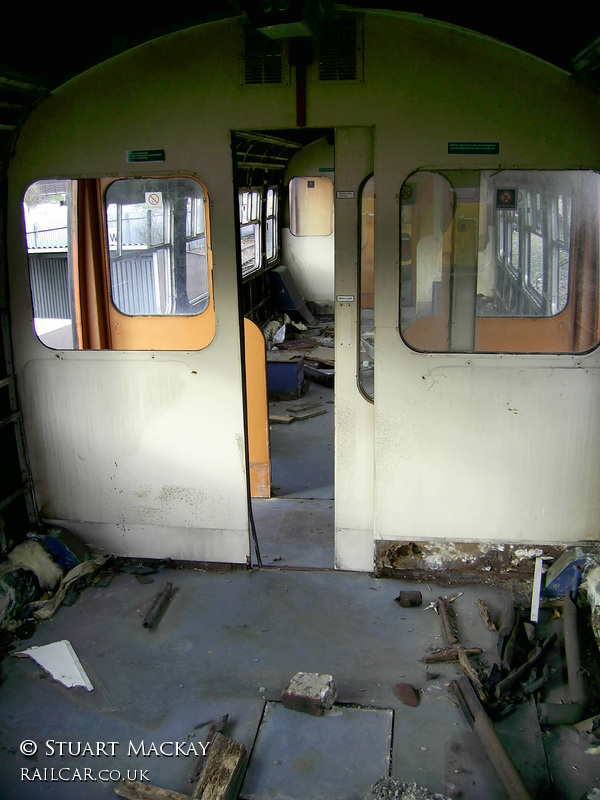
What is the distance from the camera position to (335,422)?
15.9ft

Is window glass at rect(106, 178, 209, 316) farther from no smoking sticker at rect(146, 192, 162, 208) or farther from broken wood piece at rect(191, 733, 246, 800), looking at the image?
broken wood piece at rect(191, 733, 246, 800)

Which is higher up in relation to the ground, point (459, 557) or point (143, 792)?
point (459, 557)

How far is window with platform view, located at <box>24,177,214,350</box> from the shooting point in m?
5.13

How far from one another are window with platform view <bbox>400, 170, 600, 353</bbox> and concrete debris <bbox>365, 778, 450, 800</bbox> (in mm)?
2519

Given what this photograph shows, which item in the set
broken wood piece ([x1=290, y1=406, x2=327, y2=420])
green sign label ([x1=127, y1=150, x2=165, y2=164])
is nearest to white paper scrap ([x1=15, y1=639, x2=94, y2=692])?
green sign label ([x1=127, y1=150, x2=165, y2=164])

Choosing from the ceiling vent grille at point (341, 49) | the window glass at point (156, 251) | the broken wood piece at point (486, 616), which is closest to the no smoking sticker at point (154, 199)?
the window glass at point (156, 251)

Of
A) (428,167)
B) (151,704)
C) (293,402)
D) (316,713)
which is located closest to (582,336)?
(428,167)

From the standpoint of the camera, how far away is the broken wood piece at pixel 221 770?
3.21 m

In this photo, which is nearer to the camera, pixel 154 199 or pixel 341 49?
pixel 341 49

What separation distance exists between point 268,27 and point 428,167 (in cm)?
122

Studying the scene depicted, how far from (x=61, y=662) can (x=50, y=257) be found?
3.07m

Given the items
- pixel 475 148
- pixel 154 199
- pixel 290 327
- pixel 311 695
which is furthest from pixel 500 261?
pixel 290 327

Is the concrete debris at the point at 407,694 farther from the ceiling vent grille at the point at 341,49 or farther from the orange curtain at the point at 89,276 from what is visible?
the orange curtain at the point at 89,276

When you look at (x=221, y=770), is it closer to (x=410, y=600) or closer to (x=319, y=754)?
(x=319, y=754)
